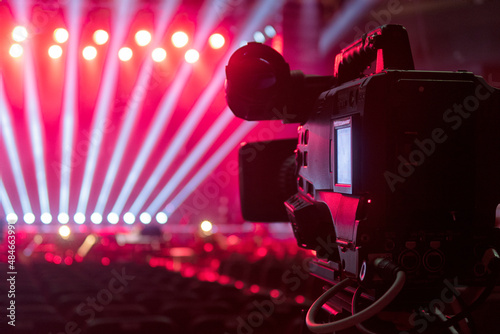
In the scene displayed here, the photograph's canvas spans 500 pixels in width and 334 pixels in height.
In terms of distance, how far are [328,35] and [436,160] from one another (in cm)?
1012

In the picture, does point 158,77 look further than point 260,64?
Yes

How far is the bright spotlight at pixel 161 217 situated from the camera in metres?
15.2

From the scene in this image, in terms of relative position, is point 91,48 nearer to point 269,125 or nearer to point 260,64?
point 269,125

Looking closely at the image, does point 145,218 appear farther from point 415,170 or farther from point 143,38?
point 415,170

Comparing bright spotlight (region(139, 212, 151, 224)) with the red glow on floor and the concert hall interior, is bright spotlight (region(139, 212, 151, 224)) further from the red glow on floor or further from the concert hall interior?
the red glow on floor

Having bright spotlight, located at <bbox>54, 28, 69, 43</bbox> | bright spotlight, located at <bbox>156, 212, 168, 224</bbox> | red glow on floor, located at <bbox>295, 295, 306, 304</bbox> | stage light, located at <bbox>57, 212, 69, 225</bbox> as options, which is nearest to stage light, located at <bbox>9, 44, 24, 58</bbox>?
bright spotlight, located at <bbox>54, 28, 69, 43</bbox>

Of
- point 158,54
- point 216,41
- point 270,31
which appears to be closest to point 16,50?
point 158,54

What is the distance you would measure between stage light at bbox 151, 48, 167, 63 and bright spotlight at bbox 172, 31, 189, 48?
18.3 inches

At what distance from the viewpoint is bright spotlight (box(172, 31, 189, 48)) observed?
10430 millimetres

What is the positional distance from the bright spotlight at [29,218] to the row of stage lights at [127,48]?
483 centimetres

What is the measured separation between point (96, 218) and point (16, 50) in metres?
5.60

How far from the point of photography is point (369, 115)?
3.41 ft

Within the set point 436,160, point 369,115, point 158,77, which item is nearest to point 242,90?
point 369,115

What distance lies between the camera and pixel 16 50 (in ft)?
Result: 35.1
